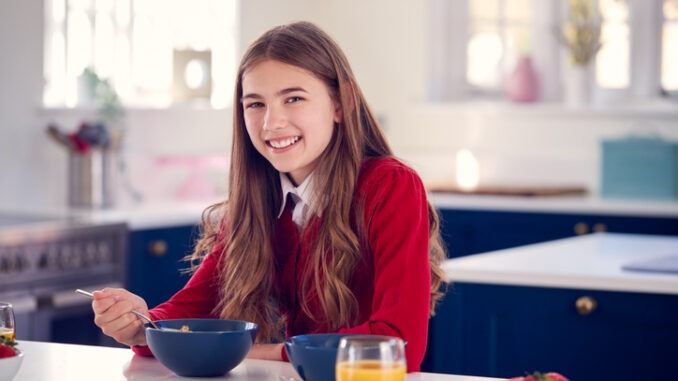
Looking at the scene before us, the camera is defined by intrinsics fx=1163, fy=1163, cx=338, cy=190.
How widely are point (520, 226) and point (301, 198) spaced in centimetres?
292

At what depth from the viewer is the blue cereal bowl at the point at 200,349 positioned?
1.59 metres

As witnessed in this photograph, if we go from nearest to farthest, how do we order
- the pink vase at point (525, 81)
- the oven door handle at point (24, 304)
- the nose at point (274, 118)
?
the nose at point (274, 118)
the oven door handle at point (24, 304)
the pink vase at point (525, 81)

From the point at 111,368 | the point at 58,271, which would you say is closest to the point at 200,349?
the point at 111,368

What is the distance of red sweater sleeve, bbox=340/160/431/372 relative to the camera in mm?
1821

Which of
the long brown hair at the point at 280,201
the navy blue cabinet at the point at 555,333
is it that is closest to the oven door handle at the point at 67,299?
the navy blue cabinet at the point at 555,333

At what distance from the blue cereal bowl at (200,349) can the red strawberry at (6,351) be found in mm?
195

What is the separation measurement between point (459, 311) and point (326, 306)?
1168 millimetres

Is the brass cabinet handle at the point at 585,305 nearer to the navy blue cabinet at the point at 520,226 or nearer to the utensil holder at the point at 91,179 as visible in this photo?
the navy blue cabinet at the point at 520,226

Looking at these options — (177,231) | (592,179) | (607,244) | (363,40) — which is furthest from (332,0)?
(607,244)

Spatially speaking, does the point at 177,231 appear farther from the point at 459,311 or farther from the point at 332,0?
the point at 332,0

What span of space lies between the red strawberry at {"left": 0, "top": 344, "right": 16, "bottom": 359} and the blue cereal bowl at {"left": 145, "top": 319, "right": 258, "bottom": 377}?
195mm

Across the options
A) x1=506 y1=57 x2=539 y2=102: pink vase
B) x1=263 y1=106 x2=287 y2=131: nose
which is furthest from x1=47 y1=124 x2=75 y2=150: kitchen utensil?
x1=263 y1=106 x2=287 y2=131: nose

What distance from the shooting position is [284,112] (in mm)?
1975

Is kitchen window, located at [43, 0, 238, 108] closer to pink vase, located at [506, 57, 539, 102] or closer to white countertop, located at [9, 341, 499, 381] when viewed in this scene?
pink vase, located at [506, 57, 539, 102]
